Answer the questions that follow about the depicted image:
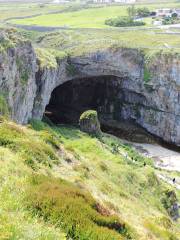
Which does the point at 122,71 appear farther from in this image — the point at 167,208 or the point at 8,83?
the point at 167,208

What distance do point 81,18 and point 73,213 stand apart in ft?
471

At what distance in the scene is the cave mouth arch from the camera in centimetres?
9400

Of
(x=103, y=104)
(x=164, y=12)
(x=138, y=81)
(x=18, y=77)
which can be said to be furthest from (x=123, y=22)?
(x=18, y=77)

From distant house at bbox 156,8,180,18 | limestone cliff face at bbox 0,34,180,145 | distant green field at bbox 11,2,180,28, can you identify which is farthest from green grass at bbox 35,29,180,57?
distant house at bbox 156,8,180,18

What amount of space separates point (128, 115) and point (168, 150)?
15.9 meters

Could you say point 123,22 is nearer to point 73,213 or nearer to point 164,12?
point 164,12

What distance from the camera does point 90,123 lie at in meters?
76.9

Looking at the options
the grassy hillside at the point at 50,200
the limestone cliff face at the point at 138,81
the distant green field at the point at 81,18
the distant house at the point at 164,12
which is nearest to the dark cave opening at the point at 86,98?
the limestone cliff face at the point at 138,81

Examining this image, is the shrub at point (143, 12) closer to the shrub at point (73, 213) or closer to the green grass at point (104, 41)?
the green grass at point (104, 41)

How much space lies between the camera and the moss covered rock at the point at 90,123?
75.5 m

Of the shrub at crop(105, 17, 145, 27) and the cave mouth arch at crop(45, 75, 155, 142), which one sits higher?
the shrub at crop(105, 17, 145, 27)

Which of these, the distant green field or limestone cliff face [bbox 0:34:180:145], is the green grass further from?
the distant green field

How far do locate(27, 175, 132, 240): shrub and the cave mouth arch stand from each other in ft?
231

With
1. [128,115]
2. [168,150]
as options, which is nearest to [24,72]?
[168,150]
